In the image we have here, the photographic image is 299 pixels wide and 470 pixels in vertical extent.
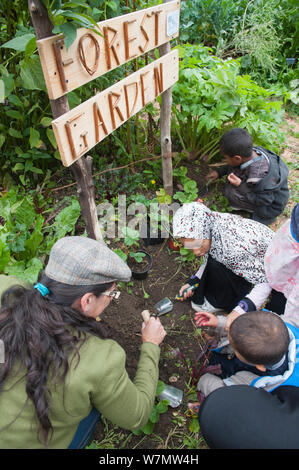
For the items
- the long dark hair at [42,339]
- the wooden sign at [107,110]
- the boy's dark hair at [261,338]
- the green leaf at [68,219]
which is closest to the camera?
the long dark hair at [42,339]

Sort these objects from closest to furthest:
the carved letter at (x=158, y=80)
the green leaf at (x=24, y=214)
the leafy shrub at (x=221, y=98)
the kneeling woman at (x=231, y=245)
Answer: the kneeling woman at (x=231, y=245), the carved letter at (x=158, y=80), the green leaf at (x=24, y=214), the leafy shrub at (x=221, y=98)

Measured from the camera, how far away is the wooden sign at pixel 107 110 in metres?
1.41

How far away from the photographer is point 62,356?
3.55 feet

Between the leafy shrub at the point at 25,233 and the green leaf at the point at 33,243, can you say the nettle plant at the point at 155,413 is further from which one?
the green leaf at the point at 33,243

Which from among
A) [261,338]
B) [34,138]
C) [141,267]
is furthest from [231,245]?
[34,138]

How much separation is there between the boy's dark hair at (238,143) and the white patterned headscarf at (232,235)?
841mm

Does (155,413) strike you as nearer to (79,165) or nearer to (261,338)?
(261,338)

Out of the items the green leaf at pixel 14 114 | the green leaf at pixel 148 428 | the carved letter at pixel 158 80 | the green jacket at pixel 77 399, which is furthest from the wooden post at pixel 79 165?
the green leaf at pixel 148 428

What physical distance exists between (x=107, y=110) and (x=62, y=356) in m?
1.25

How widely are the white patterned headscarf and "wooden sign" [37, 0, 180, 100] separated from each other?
0.93 m

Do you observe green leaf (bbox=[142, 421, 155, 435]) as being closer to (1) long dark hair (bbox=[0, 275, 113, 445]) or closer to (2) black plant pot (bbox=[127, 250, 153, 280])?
(1) long dark hair (bbox=[0, 275, 113, 445])

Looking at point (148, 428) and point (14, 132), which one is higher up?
point (14, 132)

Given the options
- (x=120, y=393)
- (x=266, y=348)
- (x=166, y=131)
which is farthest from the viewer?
(x=166, y=131)

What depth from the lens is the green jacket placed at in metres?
1.06
